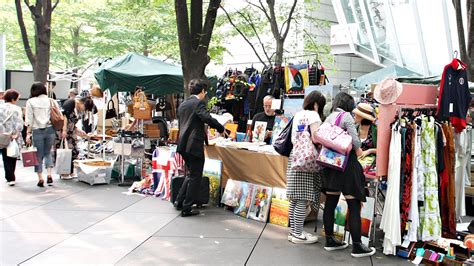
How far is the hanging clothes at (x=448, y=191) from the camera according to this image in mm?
5680

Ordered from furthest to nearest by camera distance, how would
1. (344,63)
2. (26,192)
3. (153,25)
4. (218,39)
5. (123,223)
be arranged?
(344,63) < (153,25) < (218,39) < (26,192) < (123,223)

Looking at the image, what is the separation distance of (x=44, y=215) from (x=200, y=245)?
2.72 meters

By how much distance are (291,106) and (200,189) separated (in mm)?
1956

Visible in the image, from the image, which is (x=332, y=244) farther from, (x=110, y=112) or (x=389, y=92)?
(x=110, y=112)

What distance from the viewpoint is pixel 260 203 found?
273 inches

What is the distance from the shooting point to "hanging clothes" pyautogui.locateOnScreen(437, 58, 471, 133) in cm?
574

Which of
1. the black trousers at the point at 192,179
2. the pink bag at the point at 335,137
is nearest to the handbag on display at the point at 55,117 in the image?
the black trousers at the point at 192,179

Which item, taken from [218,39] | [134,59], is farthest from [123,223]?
[218,39]

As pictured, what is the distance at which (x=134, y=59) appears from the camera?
11.5 metres

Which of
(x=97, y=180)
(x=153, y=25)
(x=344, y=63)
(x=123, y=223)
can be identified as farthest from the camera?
(x=344, y=63)

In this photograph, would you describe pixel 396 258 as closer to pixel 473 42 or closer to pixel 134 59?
pixel 473 42

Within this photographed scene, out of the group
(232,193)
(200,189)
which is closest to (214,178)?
(232,193)

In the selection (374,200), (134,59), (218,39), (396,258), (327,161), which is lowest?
(396,258)

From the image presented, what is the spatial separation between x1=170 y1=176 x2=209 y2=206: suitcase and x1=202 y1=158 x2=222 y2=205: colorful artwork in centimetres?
26
